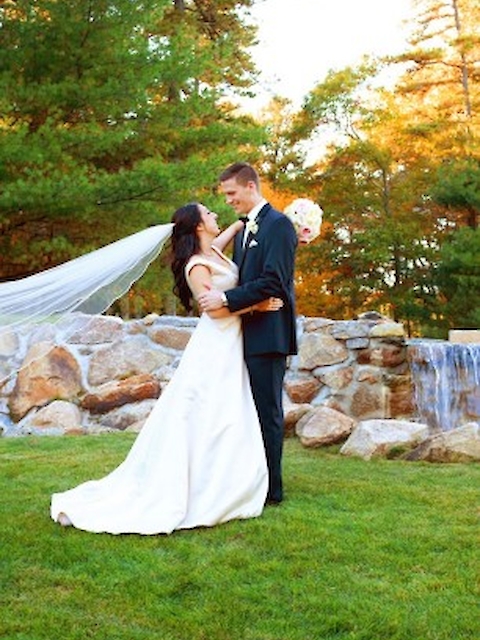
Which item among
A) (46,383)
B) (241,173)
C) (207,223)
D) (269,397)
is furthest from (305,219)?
(46,383)

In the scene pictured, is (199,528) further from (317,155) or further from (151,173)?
(317,155)

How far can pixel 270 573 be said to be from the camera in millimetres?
3424

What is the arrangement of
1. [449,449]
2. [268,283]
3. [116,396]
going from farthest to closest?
[116,396] → [449,449] → [268,283]

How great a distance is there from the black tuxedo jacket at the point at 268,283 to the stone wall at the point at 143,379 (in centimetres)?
390

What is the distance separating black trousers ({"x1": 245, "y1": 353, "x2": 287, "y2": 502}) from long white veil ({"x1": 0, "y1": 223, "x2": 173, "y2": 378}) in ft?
2.68

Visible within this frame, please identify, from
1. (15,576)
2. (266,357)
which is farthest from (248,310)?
(15,576)

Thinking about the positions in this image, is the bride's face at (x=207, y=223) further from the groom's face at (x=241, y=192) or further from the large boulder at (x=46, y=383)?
the large boulder at (x=46, y=383)

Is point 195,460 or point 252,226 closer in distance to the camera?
point 195,460

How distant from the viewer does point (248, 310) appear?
4.34m

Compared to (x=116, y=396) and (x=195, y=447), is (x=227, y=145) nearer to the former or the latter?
(x=116, y=396)

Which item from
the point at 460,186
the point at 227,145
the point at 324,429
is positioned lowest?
the point at 324,429

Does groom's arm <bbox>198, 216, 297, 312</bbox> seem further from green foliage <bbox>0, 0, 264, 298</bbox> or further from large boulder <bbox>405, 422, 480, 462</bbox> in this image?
green foliage <bbox>0, 0, 264, 298</bbox>

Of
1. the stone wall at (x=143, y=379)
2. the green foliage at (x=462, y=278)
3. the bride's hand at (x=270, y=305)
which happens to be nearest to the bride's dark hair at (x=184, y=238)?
the bride's hand at (x=270, y=305)

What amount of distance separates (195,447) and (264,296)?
819 millimetres
